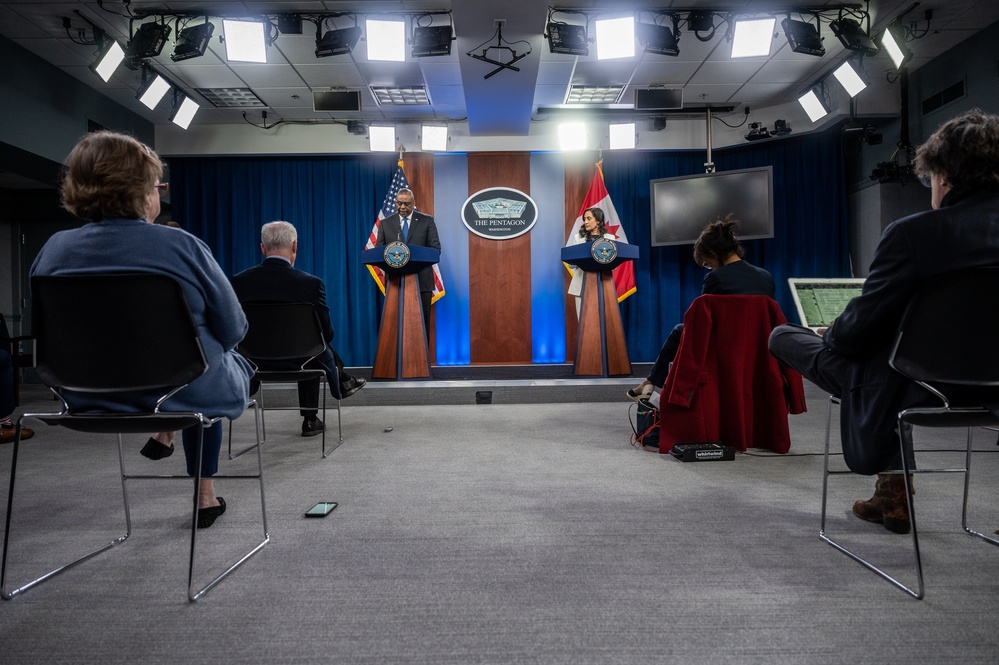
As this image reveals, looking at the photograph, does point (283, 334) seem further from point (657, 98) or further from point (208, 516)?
point (657, 98)

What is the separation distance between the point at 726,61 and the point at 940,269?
499cm

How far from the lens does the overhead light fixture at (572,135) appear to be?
22.5 feet

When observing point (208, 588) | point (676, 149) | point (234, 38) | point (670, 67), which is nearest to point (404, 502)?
point (208, 588)

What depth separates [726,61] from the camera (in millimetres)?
5445

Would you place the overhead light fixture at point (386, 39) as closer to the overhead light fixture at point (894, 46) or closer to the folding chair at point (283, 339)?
the folding chair at point (283, 339)

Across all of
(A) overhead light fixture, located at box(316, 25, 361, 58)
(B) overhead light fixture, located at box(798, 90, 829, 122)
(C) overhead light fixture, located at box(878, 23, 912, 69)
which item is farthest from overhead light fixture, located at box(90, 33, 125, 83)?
(B) overhead light fixture, located at box(798, 90, 829, 122)

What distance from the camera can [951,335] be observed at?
4.42ft

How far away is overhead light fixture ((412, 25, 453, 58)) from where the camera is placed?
454 cm

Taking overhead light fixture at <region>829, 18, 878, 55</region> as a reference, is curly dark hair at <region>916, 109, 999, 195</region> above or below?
below

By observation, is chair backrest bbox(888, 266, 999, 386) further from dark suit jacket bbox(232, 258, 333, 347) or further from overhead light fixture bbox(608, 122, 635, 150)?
overhead light fixture bbox(608, 122, 635, 150)

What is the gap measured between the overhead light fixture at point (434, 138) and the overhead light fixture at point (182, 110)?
2.55 meters

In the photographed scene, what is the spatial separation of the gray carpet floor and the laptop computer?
110cm

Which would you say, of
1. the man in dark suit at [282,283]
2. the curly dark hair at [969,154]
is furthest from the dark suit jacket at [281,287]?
the curly dark hair at [969,154]

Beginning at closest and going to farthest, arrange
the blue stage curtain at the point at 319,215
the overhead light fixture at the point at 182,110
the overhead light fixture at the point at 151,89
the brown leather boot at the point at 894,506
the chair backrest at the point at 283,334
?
the brown leather boot at the point at 894,506 < the chair backrest at the point at 283,334 < the overhead light fixture at the point at 151,89 < the overhead light fixture at the point at 182,110 < the blue stage curtain at the point at 319,215
